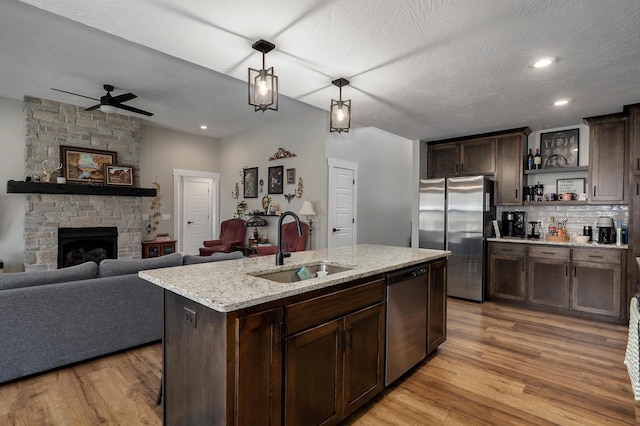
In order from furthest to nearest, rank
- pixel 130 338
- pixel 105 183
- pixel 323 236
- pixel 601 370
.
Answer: pixel 105 183 → pixel 323 236 → pixel 130 338 → pixel 601 370

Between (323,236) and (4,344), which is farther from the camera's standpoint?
(323,236)

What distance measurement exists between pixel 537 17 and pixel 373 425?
2.70 metres

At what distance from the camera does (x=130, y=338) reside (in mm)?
2840

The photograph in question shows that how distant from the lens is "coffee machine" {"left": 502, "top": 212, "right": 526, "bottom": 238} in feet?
15.7

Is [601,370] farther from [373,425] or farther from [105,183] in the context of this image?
[105,183]

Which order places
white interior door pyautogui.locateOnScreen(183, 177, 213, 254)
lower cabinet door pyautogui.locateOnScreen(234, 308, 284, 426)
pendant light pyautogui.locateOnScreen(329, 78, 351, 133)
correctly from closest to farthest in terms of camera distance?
lower cabinet door pyautogui.locateOnScreen(234, 308, 284, 426)
pendant light pyautogui.locateOnScreen(329, 78, 351, 133)
white interior door pyautogui.locateOnScreen(183, 177, 213, 254)

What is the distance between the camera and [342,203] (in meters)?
5.78

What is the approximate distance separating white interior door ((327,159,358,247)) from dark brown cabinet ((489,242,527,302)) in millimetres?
2318

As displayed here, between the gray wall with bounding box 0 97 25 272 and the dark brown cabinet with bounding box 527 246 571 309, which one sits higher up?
the gray wall with bounding box 0 97 25 272

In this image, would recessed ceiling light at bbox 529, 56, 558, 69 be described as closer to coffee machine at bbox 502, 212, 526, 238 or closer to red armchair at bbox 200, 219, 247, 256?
coffee machine at bbox 502, 212, 526, 238

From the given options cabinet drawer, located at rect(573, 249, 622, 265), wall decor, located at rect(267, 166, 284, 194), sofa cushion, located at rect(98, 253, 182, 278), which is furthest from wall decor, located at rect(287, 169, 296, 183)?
cabinet drawer, located at rect(573, 249, 622, 265)

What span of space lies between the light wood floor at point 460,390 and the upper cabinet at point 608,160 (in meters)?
1.74

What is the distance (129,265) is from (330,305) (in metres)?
2.08

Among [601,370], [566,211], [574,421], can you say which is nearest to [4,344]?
[574,421]
